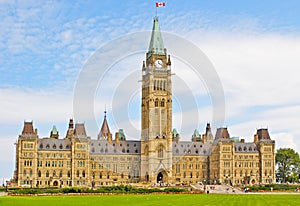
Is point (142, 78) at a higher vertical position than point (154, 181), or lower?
higher

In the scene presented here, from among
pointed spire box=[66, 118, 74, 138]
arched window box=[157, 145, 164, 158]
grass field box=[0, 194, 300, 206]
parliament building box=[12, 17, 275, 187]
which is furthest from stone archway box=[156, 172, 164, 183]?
grass field box=[0, 194, 300, 206]

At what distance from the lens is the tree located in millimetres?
171750

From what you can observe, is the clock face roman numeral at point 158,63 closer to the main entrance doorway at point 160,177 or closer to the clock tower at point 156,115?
the clock tower at point 156,115

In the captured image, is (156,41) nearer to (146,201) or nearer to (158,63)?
(158,63)

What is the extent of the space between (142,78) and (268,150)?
49637 mm

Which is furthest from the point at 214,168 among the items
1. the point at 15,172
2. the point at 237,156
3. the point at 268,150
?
the point at 15,172

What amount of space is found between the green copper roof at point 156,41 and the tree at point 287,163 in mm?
54542

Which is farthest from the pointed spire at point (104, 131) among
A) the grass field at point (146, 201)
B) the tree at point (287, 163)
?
the grass field at point (146, 201)

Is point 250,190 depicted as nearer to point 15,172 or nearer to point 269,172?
point 269,172

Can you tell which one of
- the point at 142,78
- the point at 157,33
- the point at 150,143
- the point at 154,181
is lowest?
the point at 154,181

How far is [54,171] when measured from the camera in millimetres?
152000

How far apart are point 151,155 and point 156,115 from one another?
43.8 ft

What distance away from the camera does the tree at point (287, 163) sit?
563 feet

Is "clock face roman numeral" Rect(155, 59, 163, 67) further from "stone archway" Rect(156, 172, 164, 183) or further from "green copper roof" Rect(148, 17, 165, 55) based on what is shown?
"stone archway" Rect(156, 172, 164, 183)
